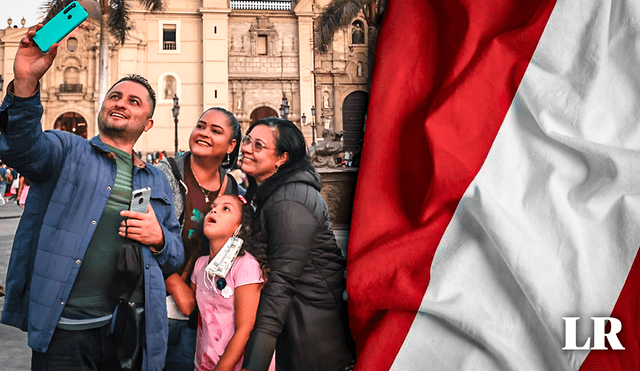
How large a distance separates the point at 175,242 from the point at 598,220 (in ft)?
5.96

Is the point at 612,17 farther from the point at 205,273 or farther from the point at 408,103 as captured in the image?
the point at 205,273

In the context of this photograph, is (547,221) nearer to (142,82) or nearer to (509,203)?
(509,203)

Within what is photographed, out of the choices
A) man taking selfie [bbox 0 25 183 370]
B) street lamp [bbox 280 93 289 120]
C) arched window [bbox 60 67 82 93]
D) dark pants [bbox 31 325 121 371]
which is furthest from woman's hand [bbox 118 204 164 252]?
street lamp [bbox 280 93 289 120]

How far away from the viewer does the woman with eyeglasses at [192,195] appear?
2.17 meters

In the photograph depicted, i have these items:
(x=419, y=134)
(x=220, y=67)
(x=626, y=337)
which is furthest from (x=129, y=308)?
(x=626, y=337)

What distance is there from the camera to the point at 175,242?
210 cm

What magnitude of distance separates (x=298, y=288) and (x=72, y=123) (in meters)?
1.17

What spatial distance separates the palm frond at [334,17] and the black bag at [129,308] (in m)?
1.31

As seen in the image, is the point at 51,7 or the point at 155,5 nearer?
the point at 51,7

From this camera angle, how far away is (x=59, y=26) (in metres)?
1.80

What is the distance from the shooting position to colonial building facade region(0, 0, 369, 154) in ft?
6.94

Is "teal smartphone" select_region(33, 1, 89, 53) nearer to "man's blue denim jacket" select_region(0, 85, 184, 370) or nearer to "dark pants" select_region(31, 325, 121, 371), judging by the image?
"man's blue denim jacket" select_region(0, 85, 184, 370)

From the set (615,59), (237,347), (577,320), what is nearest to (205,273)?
(237,347)

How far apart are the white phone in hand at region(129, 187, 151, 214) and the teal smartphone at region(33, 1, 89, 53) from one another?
2.01 ft
